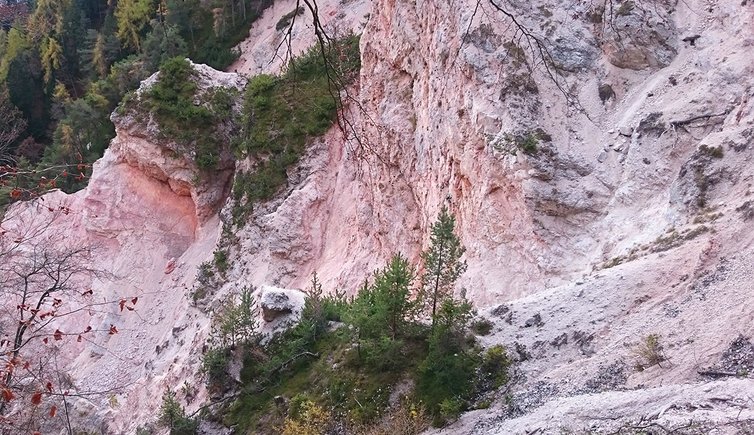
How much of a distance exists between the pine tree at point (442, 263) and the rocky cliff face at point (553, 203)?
1.01 m

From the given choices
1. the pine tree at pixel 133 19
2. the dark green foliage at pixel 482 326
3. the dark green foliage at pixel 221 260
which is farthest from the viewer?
the pine tree at pixel 133 19

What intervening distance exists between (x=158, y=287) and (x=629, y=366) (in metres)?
19.2

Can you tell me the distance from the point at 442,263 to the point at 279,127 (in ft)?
46.8

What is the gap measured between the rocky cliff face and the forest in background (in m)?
16.4

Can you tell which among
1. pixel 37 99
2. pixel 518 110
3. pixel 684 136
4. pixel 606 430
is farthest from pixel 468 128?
pixel 37 99

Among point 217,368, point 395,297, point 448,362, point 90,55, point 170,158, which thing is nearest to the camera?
point 448,362

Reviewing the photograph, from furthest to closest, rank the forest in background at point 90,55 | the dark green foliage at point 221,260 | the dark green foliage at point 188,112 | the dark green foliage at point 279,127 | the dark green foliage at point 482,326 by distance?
the forest in background at point 90,55
the dark green foliage at point 188,112
the dark green foliage at point 279,127
the dark green foliage at point 221,260
the dark green foliage at point 482,326

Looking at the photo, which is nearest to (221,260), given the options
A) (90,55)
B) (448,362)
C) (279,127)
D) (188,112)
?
(279,127)

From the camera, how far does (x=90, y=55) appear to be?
145 feet

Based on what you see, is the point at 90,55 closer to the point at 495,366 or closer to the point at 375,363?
the point at 375,363

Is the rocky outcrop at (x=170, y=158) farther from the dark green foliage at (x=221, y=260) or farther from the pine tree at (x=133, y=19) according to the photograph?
the pine tree at (x=133, y=19)

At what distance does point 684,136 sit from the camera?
11672mm

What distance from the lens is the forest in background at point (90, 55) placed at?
36.2 meters

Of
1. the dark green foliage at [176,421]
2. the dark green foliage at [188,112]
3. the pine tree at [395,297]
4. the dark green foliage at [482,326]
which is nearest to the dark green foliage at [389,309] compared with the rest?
the pine tree at [395,297]
